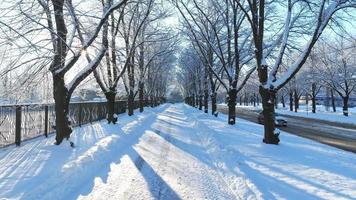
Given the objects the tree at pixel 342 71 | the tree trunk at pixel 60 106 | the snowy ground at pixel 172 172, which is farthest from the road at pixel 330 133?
the tree at pixel 342 71

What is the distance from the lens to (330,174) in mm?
9352

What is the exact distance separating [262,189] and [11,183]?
16.3 feet

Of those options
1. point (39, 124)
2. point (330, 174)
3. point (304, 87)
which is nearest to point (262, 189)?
point (330, 174)

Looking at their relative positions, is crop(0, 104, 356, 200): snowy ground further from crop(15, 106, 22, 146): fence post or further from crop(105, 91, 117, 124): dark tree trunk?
crop(105, 91, 117, 124): dark tree trunk

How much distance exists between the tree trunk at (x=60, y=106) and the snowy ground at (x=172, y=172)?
62 cm

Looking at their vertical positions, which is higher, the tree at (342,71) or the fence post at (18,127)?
the tree at (342,71)

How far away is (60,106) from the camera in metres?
13.4

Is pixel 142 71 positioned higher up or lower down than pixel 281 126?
higher up

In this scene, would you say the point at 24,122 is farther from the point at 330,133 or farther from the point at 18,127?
the point at 330,133

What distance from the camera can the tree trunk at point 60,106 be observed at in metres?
13.3

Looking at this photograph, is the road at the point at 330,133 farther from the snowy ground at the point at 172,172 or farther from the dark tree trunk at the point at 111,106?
the dark tree trunk at the point at 111,106

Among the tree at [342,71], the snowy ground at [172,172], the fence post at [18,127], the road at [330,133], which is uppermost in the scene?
the tree at [342,71]

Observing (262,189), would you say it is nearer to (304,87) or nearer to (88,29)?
(88,29)

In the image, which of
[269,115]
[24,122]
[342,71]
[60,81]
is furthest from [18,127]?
[342,71]
